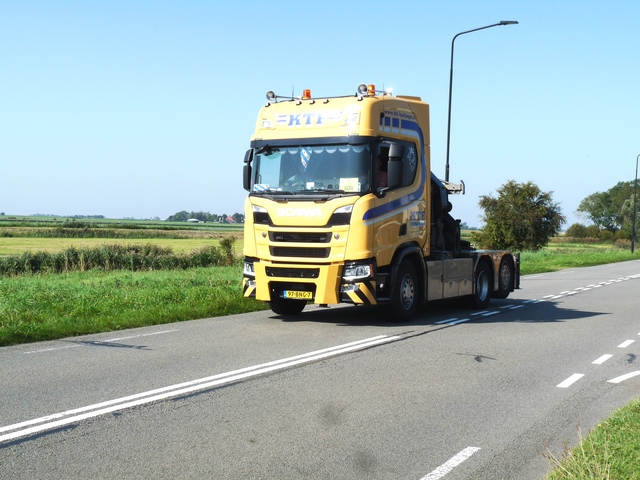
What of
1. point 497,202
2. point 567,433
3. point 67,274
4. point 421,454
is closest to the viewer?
point 421,454

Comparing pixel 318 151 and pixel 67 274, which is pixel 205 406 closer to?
pixel 318 151

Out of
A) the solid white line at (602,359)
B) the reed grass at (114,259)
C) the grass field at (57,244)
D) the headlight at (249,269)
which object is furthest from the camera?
the grass field at (57,244)

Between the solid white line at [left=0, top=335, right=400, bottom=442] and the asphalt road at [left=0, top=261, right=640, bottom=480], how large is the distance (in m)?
0.03

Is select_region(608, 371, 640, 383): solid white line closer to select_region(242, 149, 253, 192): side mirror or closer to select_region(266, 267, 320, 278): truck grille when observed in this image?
select_region(266, 267, 320, 278): truck grille

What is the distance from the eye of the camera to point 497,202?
70500 millimetres

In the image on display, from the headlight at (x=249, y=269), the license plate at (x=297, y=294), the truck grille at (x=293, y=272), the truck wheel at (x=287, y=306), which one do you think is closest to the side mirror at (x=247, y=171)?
the headlight at (x=249, y=269)

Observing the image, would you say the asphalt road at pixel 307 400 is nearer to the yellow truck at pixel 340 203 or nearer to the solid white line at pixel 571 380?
the solid white line at pixel 571 380

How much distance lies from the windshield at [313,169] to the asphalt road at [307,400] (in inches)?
91.7

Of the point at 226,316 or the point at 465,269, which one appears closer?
the point at 226,316

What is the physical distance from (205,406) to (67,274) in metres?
27.6

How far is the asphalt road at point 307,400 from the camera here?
5379 millimetres

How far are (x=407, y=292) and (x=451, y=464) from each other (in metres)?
8.65

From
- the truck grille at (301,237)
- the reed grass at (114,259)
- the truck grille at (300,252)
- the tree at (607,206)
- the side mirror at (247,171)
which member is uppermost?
the tree at (607,206)

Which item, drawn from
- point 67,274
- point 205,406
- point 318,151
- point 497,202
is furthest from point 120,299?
point 497,202
